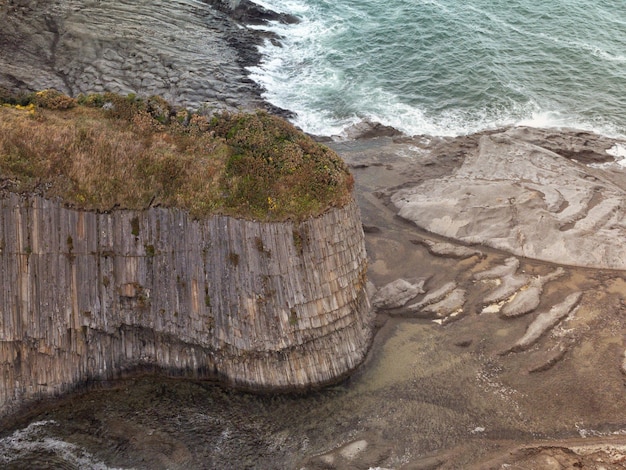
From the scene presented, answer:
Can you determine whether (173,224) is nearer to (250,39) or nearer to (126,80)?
(126,80)

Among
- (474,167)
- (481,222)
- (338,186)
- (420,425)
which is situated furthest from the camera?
(474,167)

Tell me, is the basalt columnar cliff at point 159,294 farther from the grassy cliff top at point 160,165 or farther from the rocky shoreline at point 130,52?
the rocky shoreline at point 130,52

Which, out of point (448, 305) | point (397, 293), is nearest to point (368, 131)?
point (397, 293)

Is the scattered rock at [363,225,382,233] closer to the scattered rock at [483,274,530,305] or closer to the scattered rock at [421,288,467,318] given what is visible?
the scattered rock at [421,288,467,318]

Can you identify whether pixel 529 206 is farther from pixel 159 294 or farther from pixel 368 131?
pixel 159 294

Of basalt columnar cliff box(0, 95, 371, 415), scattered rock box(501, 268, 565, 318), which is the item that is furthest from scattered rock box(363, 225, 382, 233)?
scattered rock box(501, 268, 565, 318)

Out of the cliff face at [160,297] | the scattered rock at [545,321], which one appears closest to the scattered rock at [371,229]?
the cliff face at [160,297]

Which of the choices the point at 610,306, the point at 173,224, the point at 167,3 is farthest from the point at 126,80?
the point at 610,306
